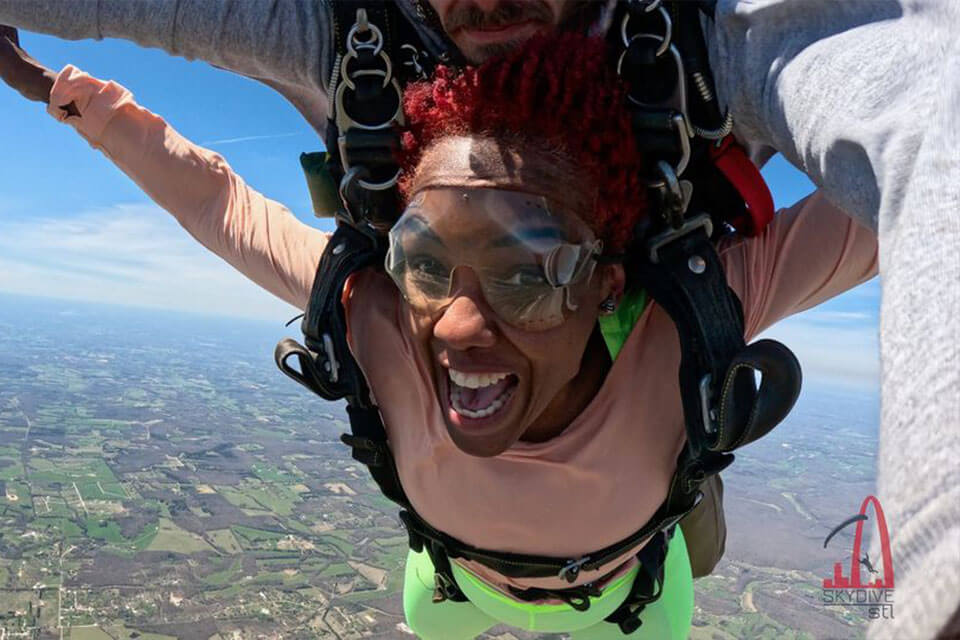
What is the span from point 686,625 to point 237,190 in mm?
2017

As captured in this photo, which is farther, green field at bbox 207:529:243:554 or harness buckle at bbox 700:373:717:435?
green field at bbox 207:529:243:554

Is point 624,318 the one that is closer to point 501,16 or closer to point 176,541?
point 501,16

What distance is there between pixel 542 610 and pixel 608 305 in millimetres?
1046

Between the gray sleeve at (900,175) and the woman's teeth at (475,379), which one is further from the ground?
the gray sleeve at (900,175)

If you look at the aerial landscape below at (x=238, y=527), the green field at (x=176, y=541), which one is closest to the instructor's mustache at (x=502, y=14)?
the aerial landscape below at (x=238, y=527)

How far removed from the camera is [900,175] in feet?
1.73

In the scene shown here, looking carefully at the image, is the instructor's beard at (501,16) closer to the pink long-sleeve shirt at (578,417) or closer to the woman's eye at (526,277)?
the woman's eye at (526,277)

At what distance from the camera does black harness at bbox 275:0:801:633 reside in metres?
0.98

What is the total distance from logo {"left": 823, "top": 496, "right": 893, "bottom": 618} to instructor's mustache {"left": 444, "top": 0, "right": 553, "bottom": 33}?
87 cm

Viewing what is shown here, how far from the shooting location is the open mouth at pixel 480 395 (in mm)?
1063

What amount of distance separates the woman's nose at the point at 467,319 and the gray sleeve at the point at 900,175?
1.68ft

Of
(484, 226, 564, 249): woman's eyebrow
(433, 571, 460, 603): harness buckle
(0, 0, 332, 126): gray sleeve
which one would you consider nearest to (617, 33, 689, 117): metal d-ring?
(484, 226, 564, 249): woman's eyebrow

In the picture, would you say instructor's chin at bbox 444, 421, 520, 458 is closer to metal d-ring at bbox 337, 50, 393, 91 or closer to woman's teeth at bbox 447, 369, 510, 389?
woman's teeth at bbox 447, 369, 510, 389

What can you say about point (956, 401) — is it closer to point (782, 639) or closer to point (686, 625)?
point (686, 625)
